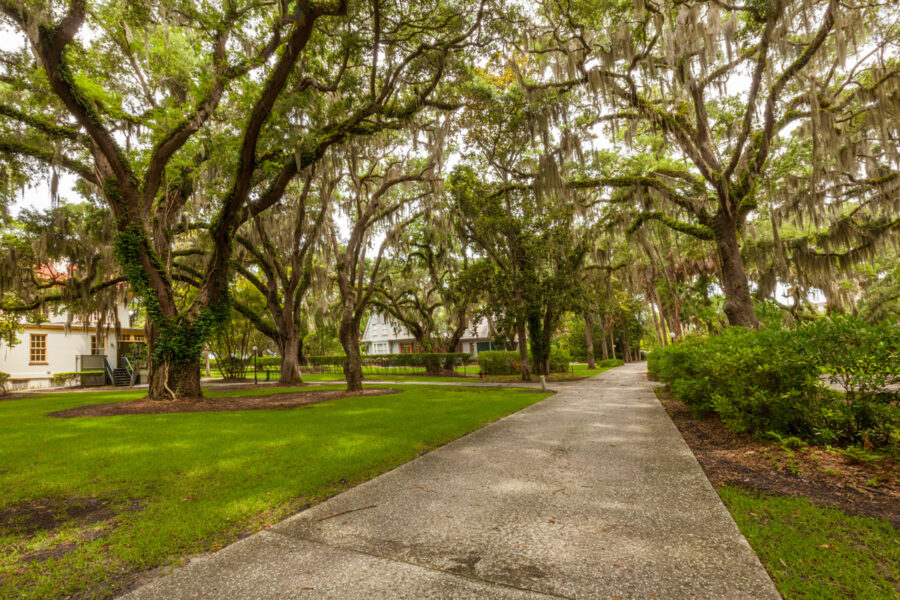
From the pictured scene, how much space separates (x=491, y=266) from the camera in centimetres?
1748

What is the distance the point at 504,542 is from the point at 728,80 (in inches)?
550

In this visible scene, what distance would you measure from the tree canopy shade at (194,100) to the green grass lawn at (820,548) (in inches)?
427

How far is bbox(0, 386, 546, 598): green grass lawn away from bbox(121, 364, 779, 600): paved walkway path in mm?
475

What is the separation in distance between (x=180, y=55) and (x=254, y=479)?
49.8 ft

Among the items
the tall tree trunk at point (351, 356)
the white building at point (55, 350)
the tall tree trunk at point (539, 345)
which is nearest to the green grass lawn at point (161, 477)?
the tall tree trunk at point (351, 356)

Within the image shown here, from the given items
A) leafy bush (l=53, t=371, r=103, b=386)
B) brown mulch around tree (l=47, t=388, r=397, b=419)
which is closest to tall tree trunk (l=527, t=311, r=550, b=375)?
brown mulch around tree (l=47, t=388, r=397, b=419)

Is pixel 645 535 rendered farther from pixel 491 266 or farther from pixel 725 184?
pixel 491 266

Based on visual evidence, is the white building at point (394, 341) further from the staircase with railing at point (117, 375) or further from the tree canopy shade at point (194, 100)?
the tree canopy shade at point (194, 100)

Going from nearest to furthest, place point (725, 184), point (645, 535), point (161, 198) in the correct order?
point (645, 535), point (725, 184), point (161, 198)

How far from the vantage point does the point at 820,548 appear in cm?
246

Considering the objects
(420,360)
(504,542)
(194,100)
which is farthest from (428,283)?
(504,542)

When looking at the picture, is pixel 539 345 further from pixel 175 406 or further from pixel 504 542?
pixel 504 542

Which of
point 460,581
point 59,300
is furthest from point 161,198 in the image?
point 460,581

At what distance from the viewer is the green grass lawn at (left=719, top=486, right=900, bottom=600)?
2.04 meters
